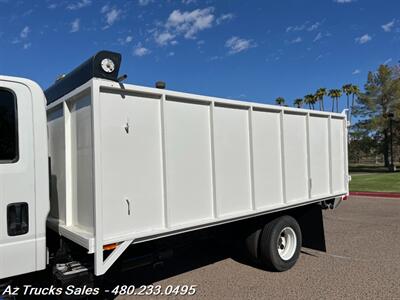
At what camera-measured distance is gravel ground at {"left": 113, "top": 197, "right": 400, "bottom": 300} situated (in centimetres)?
496

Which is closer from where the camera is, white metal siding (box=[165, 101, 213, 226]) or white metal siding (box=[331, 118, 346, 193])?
white metal siding (box=[165, 101, 213, 226])

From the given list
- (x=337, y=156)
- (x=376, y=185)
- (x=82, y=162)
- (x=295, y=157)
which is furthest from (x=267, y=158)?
(x=376, y=185)

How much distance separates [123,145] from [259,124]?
232 centimetres

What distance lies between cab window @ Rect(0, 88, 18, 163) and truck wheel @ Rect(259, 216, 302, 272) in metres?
3.82

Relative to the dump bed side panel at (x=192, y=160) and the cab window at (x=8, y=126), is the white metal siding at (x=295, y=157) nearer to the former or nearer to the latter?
the dump bed side panel at (x=192, y=160)

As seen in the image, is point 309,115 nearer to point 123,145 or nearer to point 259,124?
point 259,124

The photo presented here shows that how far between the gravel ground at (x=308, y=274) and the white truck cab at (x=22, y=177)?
2080 mm

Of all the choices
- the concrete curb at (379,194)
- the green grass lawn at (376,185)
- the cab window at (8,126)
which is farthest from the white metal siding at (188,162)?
the green grass lawn at (376,185)

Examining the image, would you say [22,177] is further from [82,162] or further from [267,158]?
[267,158]

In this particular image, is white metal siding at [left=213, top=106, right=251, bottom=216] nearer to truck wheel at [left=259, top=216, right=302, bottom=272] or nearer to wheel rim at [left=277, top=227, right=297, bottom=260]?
truck wheel at [left=259, top=216, right=302, bottom=272]

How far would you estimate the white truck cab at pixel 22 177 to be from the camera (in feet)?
10.6

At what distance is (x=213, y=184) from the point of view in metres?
4.60

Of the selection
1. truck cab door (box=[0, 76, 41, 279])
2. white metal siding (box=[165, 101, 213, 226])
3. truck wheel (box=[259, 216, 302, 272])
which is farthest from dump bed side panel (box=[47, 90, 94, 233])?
truck wheel (box=[259, 216, 302, 272])

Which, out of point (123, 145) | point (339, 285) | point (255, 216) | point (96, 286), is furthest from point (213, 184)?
point (339, 285)
